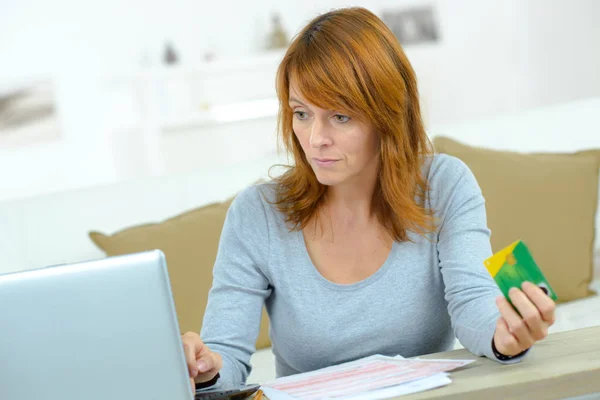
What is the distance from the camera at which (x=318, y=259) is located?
1593 millimetres

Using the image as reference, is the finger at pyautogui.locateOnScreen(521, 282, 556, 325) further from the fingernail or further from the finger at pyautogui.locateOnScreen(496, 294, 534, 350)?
the fingernail

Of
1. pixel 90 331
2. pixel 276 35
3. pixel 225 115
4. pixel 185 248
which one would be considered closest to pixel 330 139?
pixel 90 331

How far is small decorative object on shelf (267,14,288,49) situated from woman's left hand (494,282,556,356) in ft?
17.8

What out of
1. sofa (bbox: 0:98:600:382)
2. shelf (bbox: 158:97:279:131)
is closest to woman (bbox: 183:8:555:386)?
sofa (bbox: 0:98:600:382)

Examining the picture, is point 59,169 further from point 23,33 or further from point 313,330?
point 313,330

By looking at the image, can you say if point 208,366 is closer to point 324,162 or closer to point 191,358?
point 191,358

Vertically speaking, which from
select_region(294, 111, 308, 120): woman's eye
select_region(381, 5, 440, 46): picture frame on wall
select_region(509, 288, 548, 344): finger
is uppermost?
select_region(381, 5, 440, 46): picture frame on wall

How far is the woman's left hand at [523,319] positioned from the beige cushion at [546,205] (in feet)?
3.74

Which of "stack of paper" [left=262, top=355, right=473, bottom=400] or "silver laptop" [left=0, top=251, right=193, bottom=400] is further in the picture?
"stack of paper" [left=262, top=355, right=473, bottom=400]

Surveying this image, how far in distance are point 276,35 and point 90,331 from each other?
5693 millimetres

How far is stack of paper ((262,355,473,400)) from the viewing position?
1.06 m

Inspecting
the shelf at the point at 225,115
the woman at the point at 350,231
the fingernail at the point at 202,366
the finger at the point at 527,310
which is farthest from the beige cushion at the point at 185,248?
the shelf at the point at 225,115

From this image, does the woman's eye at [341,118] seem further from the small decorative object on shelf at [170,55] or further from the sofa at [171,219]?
the small decorative object on shelf at [170,55]

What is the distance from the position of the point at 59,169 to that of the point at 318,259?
505 centimetres
